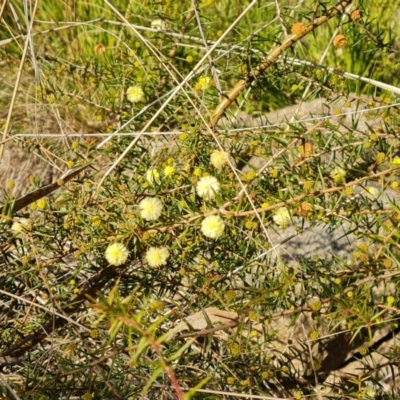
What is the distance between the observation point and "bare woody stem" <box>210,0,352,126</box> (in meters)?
1.31

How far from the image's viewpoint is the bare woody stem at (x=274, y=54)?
131cm

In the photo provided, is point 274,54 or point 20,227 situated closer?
point 20,227

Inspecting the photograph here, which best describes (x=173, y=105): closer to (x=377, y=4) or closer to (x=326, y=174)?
(x=326, y=174)

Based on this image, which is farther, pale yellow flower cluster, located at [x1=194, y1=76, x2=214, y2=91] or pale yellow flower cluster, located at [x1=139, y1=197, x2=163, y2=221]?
pale yellow flower cluster, located at [x1=194, y1=76, x2=214, y2=91]

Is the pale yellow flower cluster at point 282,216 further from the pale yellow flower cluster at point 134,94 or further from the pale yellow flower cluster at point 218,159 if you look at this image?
the pale yellow flower cluster at point 134,94

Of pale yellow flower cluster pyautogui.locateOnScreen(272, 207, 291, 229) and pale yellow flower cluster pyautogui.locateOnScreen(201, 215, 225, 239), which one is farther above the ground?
pale yellow flower cluster pyautogui.locateOnScreen(272, 207, 291, 229)

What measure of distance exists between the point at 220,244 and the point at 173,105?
0.44 metres

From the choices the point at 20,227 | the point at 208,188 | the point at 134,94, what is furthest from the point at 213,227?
the point at 134,94

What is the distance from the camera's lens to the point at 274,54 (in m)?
1.35

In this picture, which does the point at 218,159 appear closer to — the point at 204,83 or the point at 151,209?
the point at 151,209

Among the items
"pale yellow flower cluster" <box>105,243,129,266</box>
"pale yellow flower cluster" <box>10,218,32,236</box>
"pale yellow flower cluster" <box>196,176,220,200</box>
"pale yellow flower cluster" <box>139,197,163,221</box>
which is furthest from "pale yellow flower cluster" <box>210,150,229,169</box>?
"pale yellow flower cluster" <box>10,218,32,236</box>

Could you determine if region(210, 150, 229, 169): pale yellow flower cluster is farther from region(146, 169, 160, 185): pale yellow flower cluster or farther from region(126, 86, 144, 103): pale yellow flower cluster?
region(126, 86, 144, 103): pale yellow flower cluster

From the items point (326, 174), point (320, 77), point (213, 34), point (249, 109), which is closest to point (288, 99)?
point (249, 109)

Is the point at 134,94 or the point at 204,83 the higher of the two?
the point at 204,83
